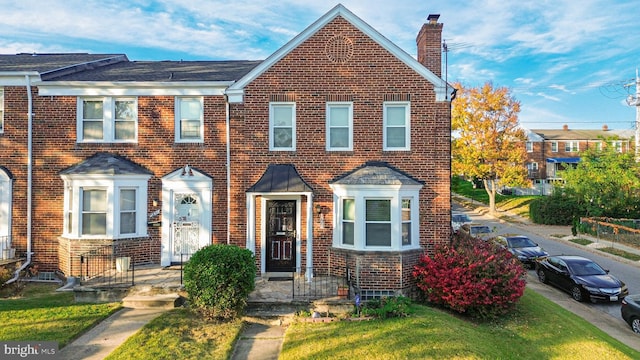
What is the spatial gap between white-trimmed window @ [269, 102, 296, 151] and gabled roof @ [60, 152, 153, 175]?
174 inches

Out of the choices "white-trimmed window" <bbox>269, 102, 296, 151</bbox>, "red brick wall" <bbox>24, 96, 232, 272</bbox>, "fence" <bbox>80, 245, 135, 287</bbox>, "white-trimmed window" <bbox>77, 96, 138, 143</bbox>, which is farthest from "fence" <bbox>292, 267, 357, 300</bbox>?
"white-trimmed window" <bbox>77, 96, 138, 143</bbox>

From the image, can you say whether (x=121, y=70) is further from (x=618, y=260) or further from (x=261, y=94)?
(x=618, y=260)

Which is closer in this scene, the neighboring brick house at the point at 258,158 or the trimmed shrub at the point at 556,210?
the neighboring brick house at the point at 258,158

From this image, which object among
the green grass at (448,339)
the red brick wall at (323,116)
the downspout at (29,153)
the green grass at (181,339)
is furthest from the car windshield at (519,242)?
the downspout at (29,153)

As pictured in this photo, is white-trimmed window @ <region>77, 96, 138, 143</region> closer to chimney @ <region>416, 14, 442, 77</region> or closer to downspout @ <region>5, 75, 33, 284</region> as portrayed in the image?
downspout @ <region>5, 75, 33, 284</region>

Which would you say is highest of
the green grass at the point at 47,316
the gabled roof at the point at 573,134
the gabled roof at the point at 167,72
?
the gabled roof at the point at 573,134

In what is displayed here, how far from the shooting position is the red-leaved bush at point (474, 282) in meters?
10.5

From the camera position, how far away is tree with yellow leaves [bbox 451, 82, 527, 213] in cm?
3919

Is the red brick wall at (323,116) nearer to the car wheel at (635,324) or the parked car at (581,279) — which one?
the car wheel at (635,324)

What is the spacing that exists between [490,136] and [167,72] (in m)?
33.6

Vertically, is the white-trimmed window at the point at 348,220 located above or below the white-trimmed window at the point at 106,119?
below

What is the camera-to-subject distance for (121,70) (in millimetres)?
15172

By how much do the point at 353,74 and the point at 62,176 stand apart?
10189 millimetres

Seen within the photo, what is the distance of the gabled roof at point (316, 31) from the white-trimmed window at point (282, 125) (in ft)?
3.87
